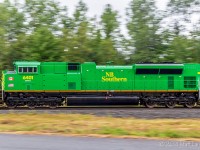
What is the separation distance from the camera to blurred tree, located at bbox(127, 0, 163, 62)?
4362 cm

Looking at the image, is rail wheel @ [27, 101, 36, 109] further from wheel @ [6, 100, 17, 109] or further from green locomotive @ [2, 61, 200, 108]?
wheel @ [6, 100, 17, 109]

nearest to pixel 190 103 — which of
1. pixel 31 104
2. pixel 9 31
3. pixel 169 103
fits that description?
pixel 169 103

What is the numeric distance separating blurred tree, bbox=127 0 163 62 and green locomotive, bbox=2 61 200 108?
1481cm

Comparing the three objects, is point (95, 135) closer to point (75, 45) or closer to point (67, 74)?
point (67, 74)

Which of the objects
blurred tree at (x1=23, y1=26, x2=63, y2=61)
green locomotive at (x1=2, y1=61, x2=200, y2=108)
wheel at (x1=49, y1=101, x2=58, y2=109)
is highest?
blurred tree at (x1=23, y1=26, x2=63, y2=61)

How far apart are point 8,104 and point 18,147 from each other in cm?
1784

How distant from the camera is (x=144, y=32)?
4522 centimetres

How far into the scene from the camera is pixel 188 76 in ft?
92.2

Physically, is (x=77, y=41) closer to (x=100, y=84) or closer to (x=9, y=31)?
(x=9, y=31)

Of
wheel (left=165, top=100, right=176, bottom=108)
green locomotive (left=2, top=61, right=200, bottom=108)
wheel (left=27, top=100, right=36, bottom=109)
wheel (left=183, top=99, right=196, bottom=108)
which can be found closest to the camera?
wheel (left=27, top=100, right=36, bottom=109)

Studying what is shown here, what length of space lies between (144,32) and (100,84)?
19.2m

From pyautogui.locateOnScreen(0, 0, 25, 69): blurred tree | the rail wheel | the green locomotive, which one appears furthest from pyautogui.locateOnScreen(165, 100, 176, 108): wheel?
pyautogui.locateOnScreen(0, 0, 25, 69): blurred tree

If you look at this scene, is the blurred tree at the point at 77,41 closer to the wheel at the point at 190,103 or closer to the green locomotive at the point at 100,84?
the green locomotive at the point at 100,84

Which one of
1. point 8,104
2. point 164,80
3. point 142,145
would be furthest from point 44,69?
point 142,145
